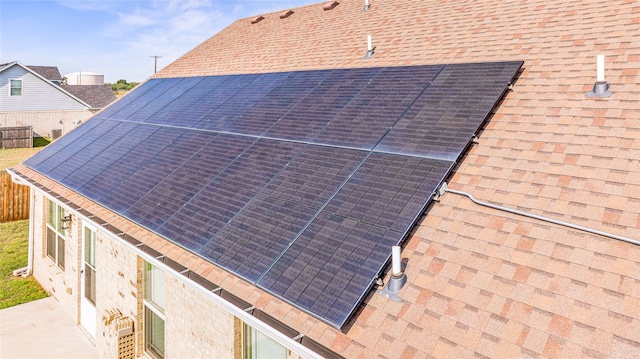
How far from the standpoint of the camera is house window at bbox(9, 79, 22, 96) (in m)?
40.7

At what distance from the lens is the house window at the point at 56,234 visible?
1222 centimetres

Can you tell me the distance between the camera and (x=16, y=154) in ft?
111

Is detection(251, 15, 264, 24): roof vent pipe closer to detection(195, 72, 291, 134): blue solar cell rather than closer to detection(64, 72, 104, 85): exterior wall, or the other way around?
detection(195, 72, 291, 134): blue solar cell

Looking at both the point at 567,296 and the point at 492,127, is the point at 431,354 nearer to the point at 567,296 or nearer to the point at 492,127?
the point at 567,296

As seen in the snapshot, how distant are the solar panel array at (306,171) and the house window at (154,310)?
4.75 ft

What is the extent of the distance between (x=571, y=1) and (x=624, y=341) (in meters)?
7.78

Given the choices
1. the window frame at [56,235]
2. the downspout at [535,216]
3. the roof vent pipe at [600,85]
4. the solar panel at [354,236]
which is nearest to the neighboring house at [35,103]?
the window frame at [56,235]

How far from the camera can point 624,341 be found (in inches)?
136

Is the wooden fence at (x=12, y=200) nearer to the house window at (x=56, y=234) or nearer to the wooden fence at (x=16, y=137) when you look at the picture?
the house window at (x=56, y=234)

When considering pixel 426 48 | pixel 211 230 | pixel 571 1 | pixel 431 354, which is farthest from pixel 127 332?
pixel 571 1

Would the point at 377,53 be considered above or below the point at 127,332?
above

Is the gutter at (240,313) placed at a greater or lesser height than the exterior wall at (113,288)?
greater

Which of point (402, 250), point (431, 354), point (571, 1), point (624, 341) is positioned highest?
point (571, 1)

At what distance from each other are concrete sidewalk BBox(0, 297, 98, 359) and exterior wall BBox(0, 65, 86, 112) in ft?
124
